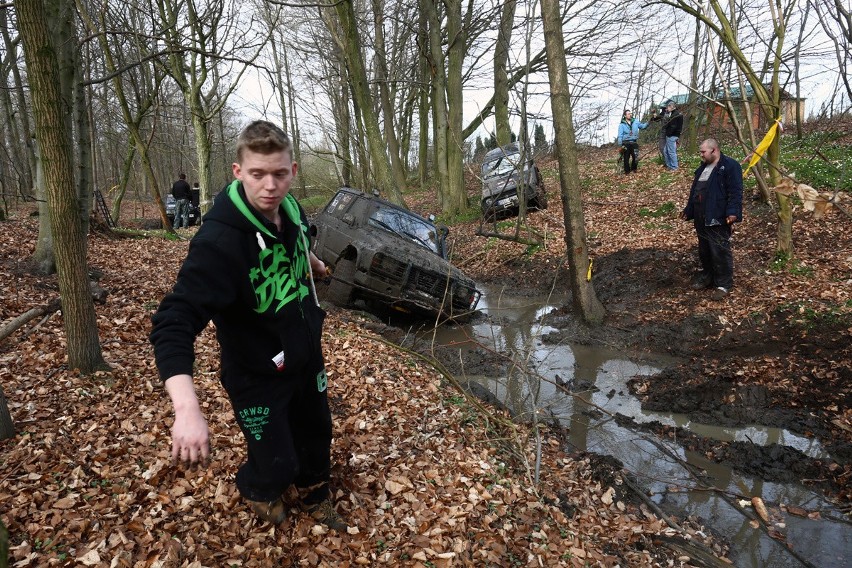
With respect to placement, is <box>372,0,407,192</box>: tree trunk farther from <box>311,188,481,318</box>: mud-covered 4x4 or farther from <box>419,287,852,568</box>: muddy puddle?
<box>419,287,852,568</box>: muddy puddle

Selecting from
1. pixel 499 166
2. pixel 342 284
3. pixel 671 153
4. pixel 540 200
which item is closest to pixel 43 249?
pixel 342 284

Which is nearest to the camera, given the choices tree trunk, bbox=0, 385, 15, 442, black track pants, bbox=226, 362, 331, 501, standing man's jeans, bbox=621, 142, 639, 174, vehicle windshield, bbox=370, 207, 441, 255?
black track pants, bbox=226, 362, 331, 501

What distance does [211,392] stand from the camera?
4.18 meters

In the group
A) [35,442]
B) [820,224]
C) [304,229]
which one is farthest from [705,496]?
[820,224]

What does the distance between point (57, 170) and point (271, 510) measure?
2756mm

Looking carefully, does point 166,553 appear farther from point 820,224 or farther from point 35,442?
point 820,224

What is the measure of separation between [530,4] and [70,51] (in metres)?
Result: 8.49

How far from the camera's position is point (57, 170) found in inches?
135

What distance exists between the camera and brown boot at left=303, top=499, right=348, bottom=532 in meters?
2.79

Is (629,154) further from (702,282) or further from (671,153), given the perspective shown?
(702,282)

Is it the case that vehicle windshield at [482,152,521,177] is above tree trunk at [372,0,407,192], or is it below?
below

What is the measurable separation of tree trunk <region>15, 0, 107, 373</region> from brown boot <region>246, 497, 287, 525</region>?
216cm

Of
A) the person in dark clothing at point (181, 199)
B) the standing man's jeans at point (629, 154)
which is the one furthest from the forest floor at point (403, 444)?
the person in dark clothing at point (181, 199)

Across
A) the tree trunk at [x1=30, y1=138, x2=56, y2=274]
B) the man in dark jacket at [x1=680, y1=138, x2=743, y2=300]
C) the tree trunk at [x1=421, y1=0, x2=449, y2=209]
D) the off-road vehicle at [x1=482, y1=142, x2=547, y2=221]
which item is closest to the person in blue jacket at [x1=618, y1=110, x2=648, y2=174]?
the off-road vehicle at [x1=482, y1=142, x2=547, y2=221]
